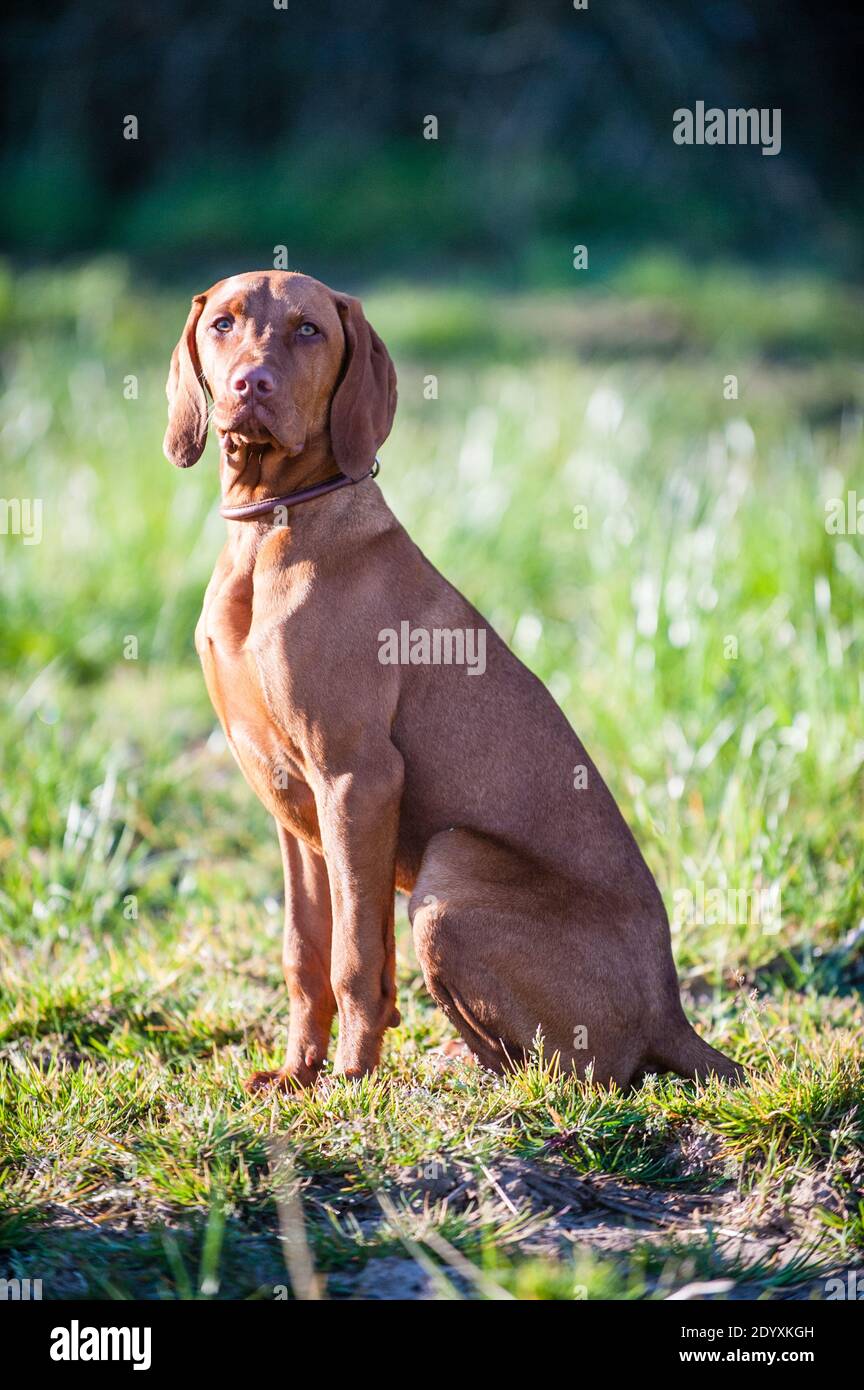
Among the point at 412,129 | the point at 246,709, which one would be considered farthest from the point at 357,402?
the point at 412,129

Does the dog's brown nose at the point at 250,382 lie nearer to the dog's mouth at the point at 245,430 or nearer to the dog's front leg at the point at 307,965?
the dog's mouth at the point at 245,430

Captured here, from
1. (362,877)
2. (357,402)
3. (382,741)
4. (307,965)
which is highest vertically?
(357,402)

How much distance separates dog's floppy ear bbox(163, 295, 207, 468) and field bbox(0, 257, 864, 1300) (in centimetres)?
155

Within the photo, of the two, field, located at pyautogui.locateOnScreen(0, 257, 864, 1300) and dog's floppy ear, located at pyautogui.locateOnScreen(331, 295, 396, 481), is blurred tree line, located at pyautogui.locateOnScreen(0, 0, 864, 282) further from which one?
dog's floppy ear, located at pyautogui.locateOnScreen(331, 295, 396, 481)

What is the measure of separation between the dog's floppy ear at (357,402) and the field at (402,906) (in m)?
1.49

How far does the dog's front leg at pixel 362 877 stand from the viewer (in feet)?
11.1

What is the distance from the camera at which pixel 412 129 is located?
1677 centimetres

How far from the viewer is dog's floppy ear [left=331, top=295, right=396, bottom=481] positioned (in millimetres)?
3494

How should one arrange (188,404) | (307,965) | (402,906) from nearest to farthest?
(188,404)
(307,965)
(402,906)

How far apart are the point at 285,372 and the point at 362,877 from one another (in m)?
1.16

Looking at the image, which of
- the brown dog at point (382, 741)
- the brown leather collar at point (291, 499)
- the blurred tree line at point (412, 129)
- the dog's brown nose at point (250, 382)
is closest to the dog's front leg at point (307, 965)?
the brown dog at point (382, 741)

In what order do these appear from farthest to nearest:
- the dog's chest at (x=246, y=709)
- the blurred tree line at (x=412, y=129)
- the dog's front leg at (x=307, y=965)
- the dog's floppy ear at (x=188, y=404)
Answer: the blurred tree line at (x=412, y=129) < the dog's front leg at (x=307, y=965) < the dog's floppy ear at (x=188, y=404) < the dog's chest at (x=246, y=709)

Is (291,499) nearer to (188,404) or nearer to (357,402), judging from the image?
(357,402)

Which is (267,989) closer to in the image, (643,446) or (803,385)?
(643,446)
